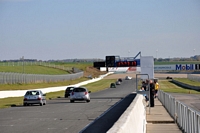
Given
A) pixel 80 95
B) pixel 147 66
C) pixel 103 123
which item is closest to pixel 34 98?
pixel 80 95

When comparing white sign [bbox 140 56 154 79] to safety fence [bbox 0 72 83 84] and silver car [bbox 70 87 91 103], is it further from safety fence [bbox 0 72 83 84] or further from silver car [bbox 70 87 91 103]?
safety fence [bbox 0 72 83 84]

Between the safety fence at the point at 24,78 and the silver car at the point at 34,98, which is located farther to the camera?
the safety fence at the point at 24,78

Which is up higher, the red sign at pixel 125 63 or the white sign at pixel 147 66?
the red sign at pixel 125 63

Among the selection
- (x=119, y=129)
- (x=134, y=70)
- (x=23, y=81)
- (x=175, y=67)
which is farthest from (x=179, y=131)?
(x=134, y=70)

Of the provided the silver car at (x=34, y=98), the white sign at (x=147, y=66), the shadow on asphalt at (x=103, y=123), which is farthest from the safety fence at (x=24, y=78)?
the shadow on asphalt at (x=103, y=123)

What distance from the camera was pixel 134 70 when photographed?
602ft

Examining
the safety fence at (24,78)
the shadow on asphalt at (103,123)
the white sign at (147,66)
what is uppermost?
the white sign at (147,66)

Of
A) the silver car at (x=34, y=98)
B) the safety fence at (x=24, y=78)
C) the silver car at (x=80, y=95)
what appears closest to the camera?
the silver car at (x=34, y=98)

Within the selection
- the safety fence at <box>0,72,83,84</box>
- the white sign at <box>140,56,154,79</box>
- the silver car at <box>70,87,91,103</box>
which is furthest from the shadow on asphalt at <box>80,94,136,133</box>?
the safety fence at <box>0,72,83,84</box>

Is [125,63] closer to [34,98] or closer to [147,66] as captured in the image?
[147,66]

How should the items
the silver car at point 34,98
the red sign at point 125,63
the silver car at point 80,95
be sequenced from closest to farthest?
the silver car at point 34,98 < the silver car at point 80,95 < the red sign at point 125,63

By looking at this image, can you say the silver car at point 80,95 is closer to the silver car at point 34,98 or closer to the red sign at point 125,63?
the silver car at point 34,98

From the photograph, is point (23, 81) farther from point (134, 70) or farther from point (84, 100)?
point (134, 70)

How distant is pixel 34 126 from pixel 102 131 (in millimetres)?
9961
